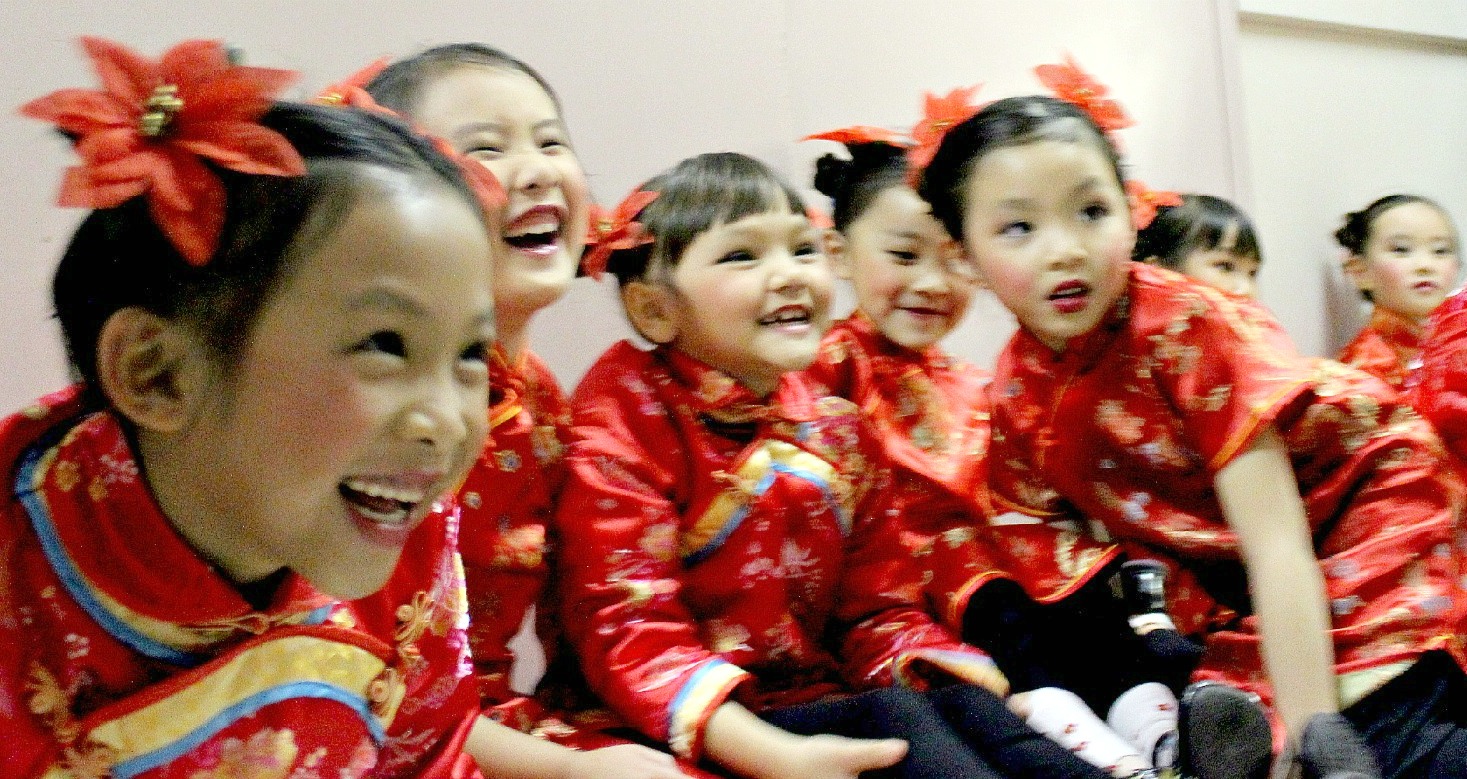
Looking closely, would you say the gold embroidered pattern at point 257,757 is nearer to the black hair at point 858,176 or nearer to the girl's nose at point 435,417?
the girl's nose at point 435,417

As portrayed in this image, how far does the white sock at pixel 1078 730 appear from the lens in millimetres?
1040

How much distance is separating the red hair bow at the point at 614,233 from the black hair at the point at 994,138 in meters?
0.29

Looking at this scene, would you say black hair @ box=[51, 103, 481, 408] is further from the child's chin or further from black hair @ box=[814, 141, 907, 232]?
black hair @ box=[814, 141, 907, 232]

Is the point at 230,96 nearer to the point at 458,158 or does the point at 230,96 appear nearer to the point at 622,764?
the point at 458,158

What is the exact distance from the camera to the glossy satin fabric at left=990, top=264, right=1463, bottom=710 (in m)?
1.08

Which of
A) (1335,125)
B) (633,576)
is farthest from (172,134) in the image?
(1335,125)

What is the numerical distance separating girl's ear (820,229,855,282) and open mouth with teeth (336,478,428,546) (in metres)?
0.73

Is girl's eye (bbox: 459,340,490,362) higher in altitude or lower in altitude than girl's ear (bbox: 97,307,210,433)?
lower

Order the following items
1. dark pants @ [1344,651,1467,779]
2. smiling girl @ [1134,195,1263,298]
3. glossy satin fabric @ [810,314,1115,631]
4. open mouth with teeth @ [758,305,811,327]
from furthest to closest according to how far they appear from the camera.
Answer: smiling girl @ [1134,195,1263,298] < glossy satin fabric @ [810,314,1115,631] < open mouth with teeth @ [758,305,811,327] < dark pants @ [1344,651,1467,779]

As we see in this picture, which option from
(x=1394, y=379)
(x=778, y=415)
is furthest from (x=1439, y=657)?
(x=1394, y=379)

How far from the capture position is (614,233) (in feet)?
3.71

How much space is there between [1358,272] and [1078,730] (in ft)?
4.72

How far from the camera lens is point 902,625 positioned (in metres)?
1.14

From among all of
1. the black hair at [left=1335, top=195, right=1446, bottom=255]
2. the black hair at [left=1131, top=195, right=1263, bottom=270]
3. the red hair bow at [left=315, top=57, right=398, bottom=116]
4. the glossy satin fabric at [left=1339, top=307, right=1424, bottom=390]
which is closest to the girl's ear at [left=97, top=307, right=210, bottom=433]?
the red hair bow at [left=315, top=57, right=398, bottom=116]
